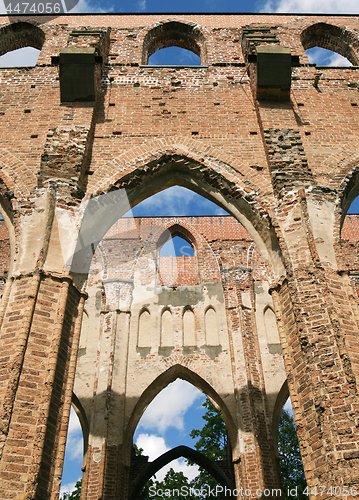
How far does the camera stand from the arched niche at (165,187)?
225 inches

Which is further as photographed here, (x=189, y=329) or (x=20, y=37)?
(x=189, y=329)

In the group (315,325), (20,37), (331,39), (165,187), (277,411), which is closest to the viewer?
(315,325)

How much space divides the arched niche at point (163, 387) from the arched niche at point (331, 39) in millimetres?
8786

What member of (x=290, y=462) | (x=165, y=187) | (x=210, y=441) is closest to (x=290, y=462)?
(x=290, y=462)

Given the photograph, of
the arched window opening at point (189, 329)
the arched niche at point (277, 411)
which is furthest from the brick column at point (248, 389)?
the arched window opening at point (189, 329)

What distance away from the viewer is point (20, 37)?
971cm

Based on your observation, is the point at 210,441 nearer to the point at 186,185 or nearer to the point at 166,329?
the point at 166,329

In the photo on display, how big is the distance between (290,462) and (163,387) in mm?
12674

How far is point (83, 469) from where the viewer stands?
9.26 meters

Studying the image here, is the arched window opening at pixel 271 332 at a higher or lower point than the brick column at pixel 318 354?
higher

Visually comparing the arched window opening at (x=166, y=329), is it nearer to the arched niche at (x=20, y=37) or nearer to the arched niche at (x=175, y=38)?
the arched niche at (x=175, y=38)

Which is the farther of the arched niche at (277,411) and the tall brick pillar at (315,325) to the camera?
the arched niche at (277,411)

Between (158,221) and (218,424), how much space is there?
10.2 m

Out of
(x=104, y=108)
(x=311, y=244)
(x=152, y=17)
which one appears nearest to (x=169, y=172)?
(x=104, y=108)
